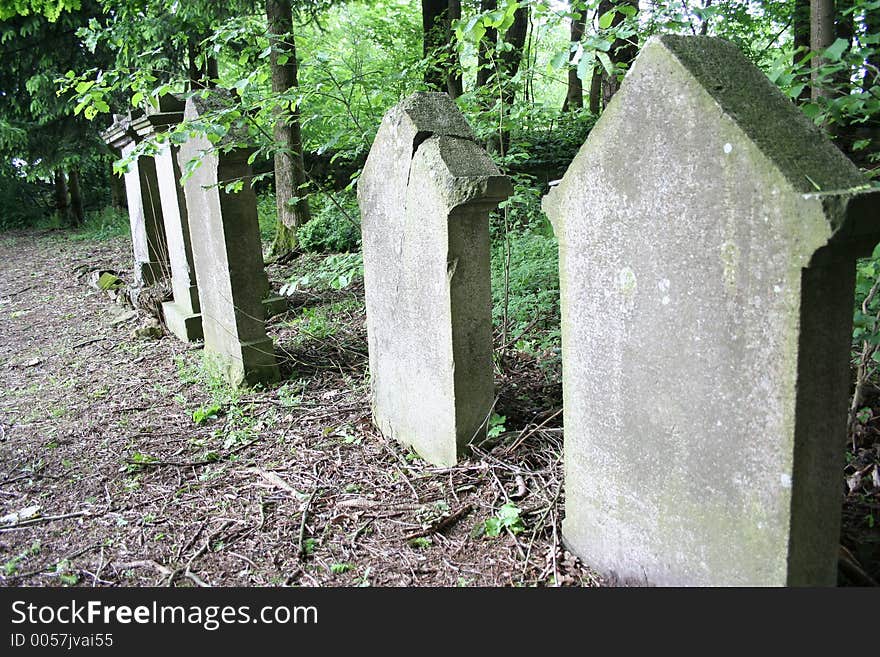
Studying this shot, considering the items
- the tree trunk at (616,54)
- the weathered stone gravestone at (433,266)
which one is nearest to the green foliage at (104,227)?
the tree trunk at (616,54)

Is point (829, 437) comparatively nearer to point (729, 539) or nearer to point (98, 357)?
point (729, 539)

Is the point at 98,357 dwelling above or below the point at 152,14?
below

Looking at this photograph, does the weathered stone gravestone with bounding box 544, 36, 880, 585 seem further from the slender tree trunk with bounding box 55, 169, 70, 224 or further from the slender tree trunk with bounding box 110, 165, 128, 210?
the slender tree trunk with bounding box 55, 169, 70, 224

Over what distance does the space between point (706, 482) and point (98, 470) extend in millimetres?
3780

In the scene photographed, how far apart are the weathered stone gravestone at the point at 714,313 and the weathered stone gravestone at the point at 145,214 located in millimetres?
7207

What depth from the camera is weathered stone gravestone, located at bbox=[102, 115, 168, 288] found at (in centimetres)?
866

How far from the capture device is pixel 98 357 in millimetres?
6973

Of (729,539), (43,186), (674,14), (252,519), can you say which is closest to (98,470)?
(252,519)

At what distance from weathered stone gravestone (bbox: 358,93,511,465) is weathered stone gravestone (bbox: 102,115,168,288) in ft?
17.4

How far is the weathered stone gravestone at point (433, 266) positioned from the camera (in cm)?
356

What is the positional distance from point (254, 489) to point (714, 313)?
291cm

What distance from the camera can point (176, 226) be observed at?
7367 millimetres

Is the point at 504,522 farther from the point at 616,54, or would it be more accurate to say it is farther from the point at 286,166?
the point at 286,166

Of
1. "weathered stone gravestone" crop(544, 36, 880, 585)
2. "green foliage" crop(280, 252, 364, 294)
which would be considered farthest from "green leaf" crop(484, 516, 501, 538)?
"green foliage" crop(280, 252, 364, 294)
